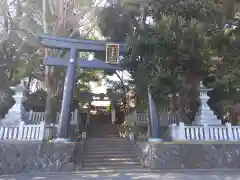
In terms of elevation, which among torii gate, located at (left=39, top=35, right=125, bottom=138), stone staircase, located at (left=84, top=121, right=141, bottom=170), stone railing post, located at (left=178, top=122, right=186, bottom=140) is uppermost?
torii gate, located at (left=39, top=35, right=125, bottom=138)

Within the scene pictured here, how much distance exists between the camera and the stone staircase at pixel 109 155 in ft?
25.9

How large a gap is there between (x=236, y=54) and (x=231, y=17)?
1.99 metres

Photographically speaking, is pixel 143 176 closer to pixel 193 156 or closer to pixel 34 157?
pixel 193 156

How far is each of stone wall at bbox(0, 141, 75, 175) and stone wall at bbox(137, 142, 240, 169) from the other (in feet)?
8.79

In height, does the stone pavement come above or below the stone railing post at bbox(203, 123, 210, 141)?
below

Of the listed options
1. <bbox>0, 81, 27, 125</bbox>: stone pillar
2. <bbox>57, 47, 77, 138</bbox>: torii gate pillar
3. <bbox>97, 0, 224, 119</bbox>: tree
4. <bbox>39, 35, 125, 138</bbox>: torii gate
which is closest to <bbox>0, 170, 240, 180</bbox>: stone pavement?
<bbox>57, 47, 77, 138</bbox>: torii gate pillar

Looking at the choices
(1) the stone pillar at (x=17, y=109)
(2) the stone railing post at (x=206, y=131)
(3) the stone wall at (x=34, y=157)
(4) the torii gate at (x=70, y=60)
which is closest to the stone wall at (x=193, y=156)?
(2) the stone railing post at (x=206, y=131)

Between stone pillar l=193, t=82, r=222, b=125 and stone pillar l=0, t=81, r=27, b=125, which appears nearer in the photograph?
stone pillar l=193, t=82, r=222, b=125

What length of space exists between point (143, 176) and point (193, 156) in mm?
1932

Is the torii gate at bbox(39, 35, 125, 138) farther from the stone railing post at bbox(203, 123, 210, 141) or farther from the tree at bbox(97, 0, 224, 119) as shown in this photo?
the stone railing post at bbox(203, 123, 210, 141)

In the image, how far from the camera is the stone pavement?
6.19 m

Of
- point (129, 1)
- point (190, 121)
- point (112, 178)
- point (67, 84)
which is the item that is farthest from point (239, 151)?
point (129, 1)

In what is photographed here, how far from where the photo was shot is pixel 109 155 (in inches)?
348

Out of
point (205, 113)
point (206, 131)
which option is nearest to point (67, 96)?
point (206, 131)
